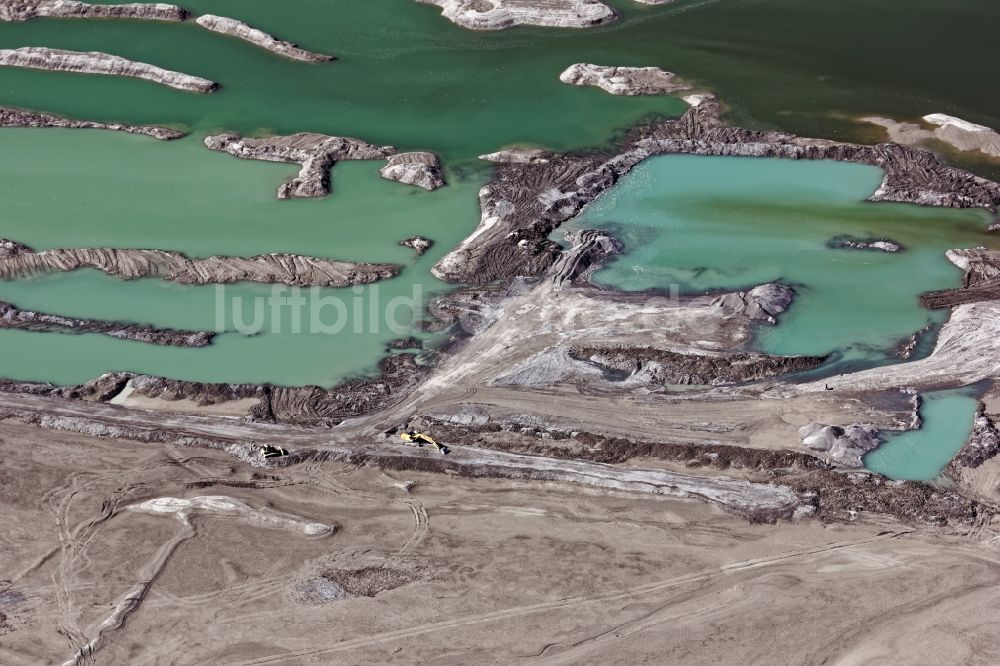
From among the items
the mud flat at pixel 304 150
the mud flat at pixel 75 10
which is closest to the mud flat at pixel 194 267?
the mud flat at pixel 304 150

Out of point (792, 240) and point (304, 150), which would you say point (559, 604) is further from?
point (304, 150)

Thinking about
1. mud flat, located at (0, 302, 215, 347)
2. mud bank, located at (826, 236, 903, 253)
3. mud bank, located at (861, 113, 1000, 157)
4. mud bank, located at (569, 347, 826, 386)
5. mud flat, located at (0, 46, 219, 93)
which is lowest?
mud flat, located at (0, 302, 215, 347)

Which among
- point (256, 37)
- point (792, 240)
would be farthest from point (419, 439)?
point (256, 37)

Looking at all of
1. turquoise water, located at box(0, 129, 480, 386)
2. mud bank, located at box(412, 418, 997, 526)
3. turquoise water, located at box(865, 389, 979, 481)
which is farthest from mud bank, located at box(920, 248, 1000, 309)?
turquoise water, located at box(0, 129, 480, 386)

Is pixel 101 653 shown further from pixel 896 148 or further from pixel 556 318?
pixel 896 148

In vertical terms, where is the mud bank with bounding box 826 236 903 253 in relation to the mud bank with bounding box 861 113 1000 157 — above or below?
below

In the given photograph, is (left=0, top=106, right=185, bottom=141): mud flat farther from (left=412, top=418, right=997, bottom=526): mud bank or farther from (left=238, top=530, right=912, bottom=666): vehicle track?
(left=238, top=530, right=912, bottom=666): vehicle track
